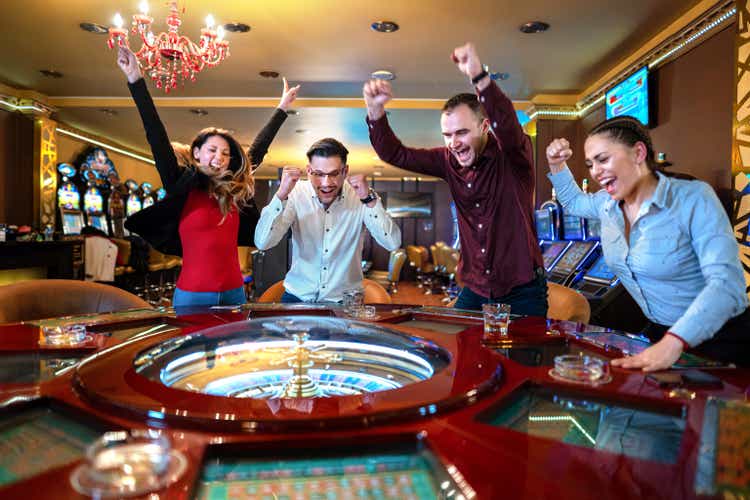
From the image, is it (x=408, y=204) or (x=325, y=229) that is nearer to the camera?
(x=325, y=229)

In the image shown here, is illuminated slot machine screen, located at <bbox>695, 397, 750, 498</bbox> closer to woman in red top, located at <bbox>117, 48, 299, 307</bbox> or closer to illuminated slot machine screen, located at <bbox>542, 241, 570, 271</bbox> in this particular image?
woman in red top, located at <bbox>117, 48, 299, 307</bbox>

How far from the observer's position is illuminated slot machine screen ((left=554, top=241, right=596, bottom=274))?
4.61 m

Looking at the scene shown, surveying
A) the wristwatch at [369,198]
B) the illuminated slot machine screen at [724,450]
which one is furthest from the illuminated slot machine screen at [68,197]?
the illuminated slot machine screen at [724,450]

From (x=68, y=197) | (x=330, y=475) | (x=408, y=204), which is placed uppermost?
(x=408, y=204)

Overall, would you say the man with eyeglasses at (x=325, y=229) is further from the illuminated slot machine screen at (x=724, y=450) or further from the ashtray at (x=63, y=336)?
the illuminated slot machine screen at (x=724, y=450)

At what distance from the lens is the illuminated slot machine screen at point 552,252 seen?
520 cm

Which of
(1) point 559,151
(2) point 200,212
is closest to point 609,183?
(1) point 559,151

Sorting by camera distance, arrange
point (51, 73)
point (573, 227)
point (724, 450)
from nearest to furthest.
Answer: point (724, 450), point (573, 227), point (51, 73)

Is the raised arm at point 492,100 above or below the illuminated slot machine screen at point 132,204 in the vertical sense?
below

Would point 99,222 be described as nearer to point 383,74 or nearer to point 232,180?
point 383,74

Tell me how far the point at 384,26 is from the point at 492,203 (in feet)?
10.5

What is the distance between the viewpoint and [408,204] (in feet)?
47.7

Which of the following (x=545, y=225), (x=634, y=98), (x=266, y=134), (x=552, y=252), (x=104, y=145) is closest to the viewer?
(x=266, y=134)

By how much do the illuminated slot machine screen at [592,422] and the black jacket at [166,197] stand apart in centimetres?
173
